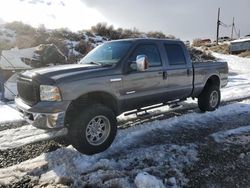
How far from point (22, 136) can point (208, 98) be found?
4.67 m

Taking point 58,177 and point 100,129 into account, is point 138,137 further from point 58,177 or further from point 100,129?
point 58,177

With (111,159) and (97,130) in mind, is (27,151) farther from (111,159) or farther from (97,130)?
(111,159)

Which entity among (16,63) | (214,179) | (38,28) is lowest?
(214,179)

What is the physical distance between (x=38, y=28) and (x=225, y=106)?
2110cm

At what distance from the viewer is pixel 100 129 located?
5.76m

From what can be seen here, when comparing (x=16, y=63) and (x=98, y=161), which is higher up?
(x=16, y=63)

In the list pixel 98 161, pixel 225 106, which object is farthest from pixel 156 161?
pixel 225 106

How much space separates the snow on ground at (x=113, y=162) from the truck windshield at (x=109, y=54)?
1502 millimetres

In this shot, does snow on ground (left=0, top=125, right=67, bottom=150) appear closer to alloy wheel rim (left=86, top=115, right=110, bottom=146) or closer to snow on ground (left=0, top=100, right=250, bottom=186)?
snow on ground (left=0, top=100, right=250, bottom=186)

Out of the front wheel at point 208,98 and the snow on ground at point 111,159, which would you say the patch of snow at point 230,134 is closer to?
the snow on ground at point 111,159

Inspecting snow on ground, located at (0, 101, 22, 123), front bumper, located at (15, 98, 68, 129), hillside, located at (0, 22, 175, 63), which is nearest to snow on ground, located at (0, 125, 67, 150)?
snow on ground, located at (0, 101, 22, 123)

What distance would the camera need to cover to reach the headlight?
526cm

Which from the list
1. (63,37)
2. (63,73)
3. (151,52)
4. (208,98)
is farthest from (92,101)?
(63,37)

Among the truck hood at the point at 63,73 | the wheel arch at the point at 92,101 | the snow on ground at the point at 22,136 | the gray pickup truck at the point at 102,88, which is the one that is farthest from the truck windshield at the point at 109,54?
the snow on ground at the point at 22,136
